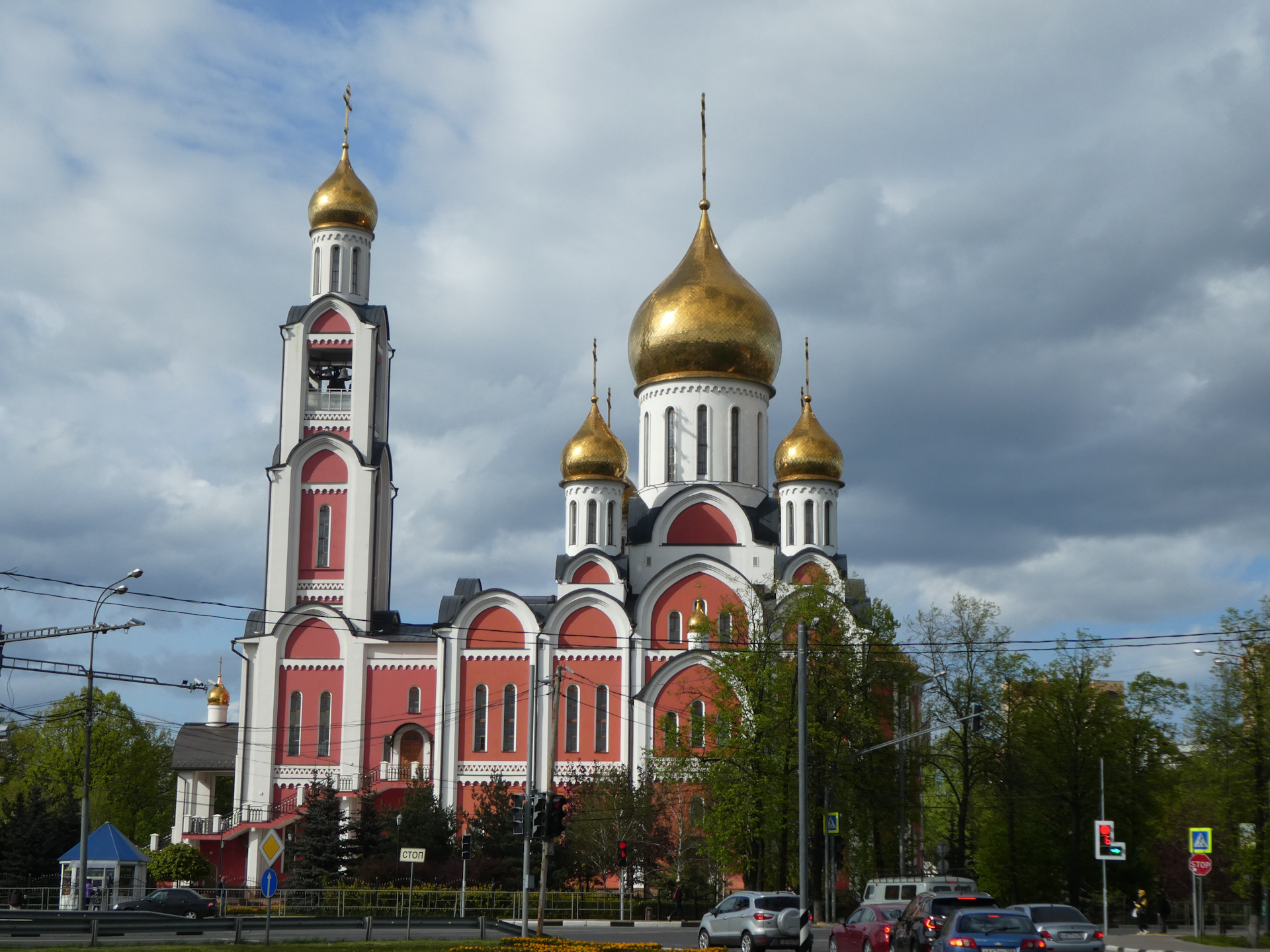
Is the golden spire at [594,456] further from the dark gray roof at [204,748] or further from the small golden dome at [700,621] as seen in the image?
the dark gray roof at [204,748]

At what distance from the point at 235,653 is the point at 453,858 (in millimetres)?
10447

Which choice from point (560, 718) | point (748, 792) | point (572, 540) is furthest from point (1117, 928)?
point (572, 540)

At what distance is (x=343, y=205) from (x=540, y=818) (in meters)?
28.2

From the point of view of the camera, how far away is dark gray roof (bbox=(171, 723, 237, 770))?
51.9 metres

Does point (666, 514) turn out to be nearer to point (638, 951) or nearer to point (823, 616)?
point (823, 616)

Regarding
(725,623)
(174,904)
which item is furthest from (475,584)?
(174,904)

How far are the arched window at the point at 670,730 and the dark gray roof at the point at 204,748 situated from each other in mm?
17625

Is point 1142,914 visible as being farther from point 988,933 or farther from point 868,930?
point 988,933

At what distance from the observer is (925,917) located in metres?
20.0

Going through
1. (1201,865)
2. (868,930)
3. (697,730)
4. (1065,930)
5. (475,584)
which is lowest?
(868,930)

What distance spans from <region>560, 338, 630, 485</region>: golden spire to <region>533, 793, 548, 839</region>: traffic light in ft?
74.5

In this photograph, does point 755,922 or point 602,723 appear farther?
point 602,723

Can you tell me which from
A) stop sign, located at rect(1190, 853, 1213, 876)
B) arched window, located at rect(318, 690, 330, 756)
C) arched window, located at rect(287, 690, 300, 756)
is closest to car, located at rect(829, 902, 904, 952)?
stop sign, located at rect(1190, 853, 1213, 876)

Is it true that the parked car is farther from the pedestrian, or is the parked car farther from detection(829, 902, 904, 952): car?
the pedestrian
